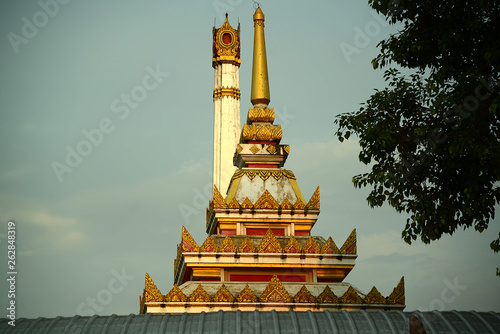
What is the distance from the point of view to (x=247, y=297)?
79.7 ft

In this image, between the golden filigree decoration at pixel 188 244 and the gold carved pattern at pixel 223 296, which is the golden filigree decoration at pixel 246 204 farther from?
the gold carved pattern at pixel 223 296

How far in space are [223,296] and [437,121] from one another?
9.70 meters

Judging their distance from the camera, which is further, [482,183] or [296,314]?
[482,183]

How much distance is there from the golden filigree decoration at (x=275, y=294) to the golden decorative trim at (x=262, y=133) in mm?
8115

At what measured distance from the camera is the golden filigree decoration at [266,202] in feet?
92.8

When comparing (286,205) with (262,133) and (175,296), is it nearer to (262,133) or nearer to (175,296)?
(262,133)

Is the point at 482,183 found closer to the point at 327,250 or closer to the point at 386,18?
the point at 386,18

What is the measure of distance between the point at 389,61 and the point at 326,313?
6.59 m

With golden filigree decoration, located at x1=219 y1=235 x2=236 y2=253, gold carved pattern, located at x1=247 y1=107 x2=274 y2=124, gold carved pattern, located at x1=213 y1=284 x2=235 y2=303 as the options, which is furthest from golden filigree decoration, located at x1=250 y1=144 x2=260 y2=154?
gold carved pattern, located at x1=213 y1=284 x2=235 y2=303

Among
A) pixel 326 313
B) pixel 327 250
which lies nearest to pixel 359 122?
pixel 326 313

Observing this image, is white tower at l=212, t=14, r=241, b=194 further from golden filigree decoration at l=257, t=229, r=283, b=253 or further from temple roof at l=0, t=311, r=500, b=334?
temple roof at l=0, t=311, r=500, b=334

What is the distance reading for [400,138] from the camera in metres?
18.8

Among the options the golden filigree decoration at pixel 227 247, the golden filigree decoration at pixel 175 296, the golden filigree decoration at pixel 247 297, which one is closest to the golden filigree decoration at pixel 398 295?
the golden filigree decoration at pixel 247 297

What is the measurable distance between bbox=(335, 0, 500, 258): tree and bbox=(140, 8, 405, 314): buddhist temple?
6482 millimetres
